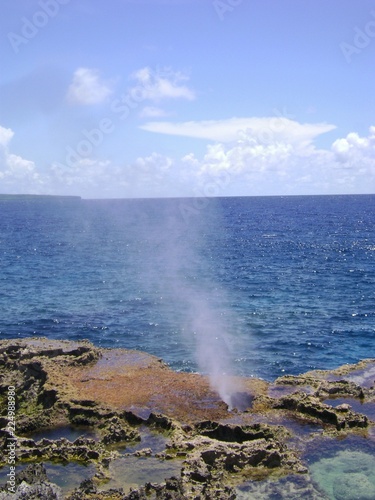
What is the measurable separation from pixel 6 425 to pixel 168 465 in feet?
38.6

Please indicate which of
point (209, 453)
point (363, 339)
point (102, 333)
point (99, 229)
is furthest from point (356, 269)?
point (99, 229)

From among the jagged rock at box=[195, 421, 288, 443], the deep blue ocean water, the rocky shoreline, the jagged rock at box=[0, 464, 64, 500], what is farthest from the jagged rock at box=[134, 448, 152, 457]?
the deep blue ocean water

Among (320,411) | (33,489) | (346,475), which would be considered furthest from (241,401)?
(33,489)

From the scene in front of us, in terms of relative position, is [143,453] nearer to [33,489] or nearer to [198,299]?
[33,489]

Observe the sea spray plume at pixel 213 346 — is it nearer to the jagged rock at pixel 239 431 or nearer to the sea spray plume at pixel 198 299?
the sea spray plume at pixel 198 299

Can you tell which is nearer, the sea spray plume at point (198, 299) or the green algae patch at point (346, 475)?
the green algae patch at point (346, 475)

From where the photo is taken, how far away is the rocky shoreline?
96.3 feet

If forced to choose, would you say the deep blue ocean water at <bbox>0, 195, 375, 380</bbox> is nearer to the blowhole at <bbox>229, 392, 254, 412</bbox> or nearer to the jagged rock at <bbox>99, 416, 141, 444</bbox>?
the blowhole at <bbox>229, 392, 254, 412</bbox>

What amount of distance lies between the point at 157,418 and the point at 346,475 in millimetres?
12406

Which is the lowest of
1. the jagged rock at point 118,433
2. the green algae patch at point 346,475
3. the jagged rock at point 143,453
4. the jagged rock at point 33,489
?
the green algae patch at point 346,475

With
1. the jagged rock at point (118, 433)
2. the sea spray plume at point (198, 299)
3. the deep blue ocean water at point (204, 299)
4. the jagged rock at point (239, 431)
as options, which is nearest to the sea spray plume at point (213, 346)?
the sea spray plume at point (198, 299)

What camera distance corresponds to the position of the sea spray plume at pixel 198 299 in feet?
168

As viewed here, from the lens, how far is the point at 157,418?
36375mm

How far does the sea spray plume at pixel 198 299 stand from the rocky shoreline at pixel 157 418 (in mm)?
3889
